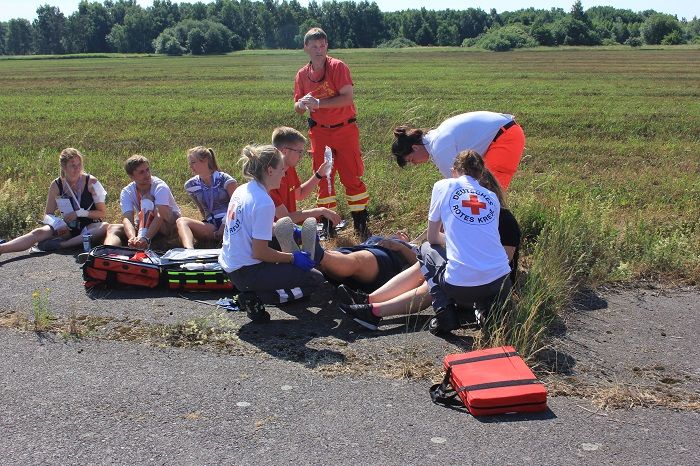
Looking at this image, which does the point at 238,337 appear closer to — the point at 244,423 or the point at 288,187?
the point at 244,423

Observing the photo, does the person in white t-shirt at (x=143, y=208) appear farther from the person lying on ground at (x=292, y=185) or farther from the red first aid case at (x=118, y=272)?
the person lying on ground at (x=292, y=185)

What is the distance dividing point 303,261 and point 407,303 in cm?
78

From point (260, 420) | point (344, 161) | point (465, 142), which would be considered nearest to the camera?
point (260, 420)

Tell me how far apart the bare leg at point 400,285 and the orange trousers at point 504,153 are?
1.29 m

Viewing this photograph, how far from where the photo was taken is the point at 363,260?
18.8ft

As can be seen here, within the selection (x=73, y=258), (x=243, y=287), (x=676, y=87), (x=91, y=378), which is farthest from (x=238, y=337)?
(x=676, y=87)

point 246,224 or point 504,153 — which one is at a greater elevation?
point 504,153

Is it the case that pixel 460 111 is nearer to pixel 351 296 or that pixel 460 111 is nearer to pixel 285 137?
pixel 285 137

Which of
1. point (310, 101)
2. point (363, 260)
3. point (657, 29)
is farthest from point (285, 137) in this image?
point (657, 29)

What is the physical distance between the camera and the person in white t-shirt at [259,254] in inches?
206

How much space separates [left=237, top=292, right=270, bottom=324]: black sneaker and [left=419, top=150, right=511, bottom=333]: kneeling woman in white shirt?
1.16 m

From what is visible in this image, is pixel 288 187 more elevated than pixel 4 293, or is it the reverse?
pixel 288 187

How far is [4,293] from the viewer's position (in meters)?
5.99

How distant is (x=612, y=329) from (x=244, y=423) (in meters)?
2.69
